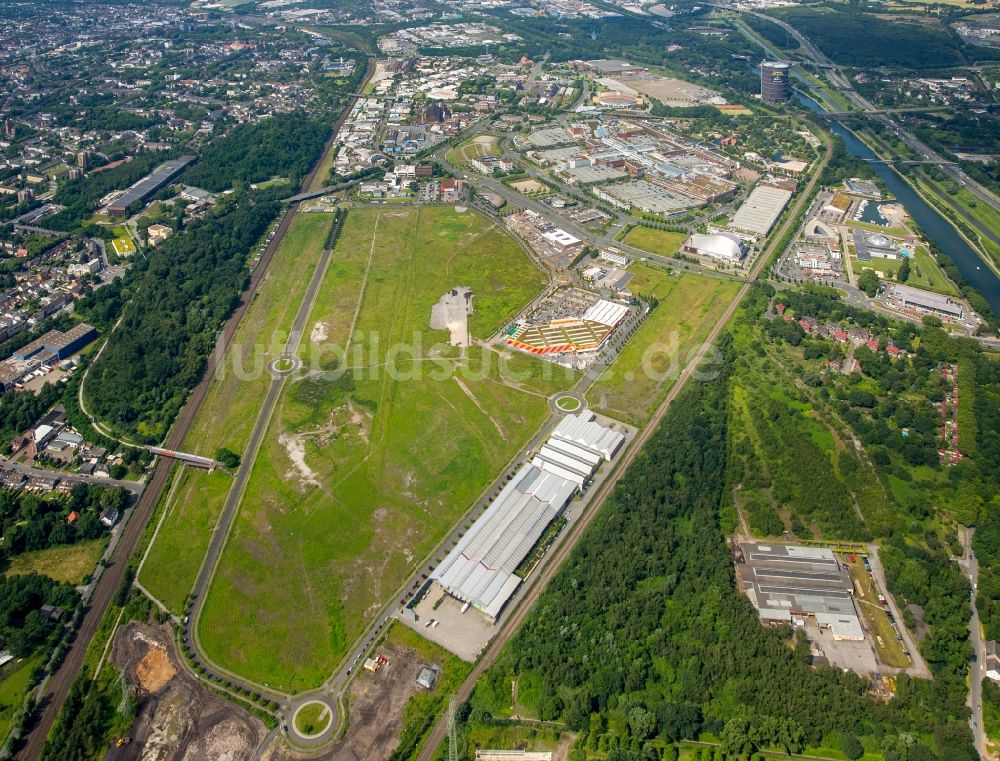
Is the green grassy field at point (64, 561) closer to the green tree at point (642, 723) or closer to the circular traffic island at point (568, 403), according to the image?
the green tree at point (642, 723)

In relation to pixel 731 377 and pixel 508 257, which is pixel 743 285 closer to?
pixel 731 377

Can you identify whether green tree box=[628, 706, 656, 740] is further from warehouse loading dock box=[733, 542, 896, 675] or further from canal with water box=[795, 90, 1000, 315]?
canal with water box=[795, 90, 1000, 315]

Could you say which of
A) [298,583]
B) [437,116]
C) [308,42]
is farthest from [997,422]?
[308,42]

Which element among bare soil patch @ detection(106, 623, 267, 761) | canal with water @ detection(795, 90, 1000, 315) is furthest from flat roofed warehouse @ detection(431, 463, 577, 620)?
canal with water @ detection(795, 90, 1000, 315)

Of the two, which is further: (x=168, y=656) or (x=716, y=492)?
(x=716, y=492)

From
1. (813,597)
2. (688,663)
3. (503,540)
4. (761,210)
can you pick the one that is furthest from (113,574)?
(761,210)

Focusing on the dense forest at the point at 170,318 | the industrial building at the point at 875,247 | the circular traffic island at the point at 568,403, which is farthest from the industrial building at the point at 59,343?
the industrial building at the point at 875,247

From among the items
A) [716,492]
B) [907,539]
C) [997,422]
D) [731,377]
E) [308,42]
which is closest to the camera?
[907,539]

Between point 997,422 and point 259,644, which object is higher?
point 997,422
